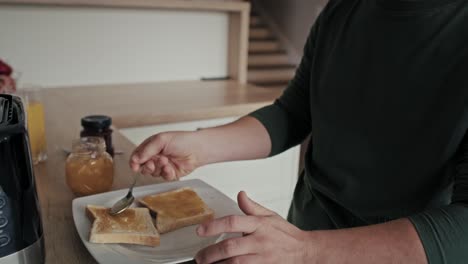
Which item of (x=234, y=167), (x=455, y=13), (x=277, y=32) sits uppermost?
(x=455, y=13)

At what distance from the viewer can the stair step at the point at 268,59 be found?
12.7 ft

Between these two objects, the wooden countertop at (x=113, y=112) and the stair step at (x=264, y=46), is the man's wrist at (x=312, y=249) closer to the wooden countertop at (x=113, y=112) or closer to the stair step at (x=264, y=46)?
the wooden countertop at (x=113, y=112)

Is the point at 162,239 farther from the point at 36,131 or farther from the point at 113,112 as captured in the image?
the point at 113,112

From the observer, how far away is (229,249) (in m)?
0.49

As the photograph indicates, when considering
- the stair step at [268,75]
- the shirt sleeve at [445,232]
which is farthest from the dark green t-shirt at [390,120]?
the stair step at [268,75]

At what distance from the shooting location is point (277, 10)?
4.16 m

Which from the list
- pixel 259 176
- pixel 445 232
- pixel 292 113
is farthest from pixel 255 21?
pixel 445 232

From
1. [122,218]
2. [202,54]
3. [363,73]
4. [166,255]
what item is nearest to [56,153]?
[122,218]

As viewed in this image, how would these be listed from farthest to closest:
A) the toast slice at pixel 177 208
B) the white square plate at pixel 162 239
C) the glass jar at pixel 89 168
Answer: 1. the glass jar at pixel 89 168
2. the toast slice at pixel 177 208
3. the white square plate at pixel 162 239

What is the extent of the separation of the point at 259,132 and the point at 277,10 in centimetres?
341

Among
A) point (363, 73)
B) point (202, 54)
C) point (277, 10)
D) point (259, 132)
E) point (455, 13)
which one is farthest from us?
point (277, 10)

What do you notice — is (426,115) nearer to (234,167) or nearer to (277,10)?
(234,167)

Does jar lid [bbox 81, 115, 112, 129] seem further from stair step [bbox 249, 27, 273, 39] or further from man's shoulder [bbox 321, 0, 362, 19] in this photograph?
stair step [bbox 249, 27, 273, 39]

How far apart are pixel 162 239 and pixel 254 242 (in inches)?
8.8
